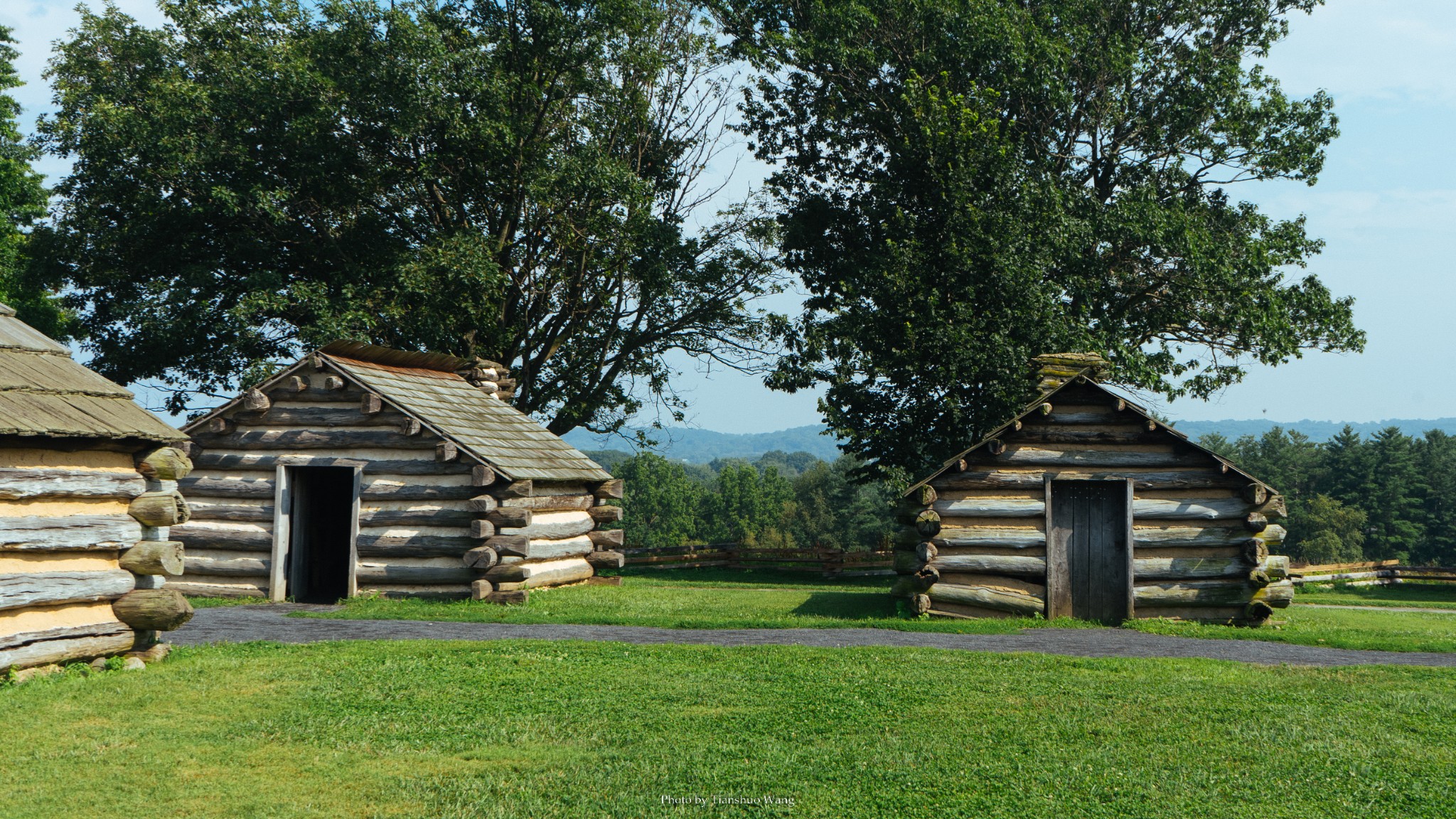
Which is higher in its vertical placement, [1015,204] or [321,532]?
[1015,204]

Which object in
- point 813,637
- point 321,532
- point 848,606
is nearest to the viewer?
point 813,637

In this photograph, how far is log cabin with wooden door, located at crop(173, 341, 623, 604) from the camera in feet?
57.1

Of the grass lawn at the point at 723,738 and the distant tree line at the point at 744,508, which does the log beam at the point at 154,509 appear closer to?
the grass lawn at the point at 723,738

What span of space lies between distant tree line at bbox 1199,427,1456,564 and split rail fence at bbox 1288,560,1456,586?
136 feet

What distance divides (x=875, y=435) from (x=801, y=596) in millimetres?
6564

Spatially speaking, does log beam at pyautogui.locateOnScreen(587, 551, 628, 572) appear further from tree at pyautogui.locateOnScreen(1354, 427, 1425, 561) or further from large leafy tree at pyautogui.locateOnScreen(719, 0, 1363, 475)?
tree at pyautogui.locateOnScreen(1354, 427, 1425, 561)

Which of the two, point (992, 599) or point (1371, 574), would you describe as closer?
point (992, 599)

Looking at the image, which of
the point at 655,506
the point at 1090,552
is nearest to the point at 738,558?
the point at 1090,552

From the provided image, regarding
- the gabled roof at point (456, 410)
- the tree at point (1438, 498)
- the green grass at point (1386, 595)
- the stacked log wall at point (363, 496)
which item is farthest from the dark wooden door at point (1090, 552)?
the tree at point (1438, 498)

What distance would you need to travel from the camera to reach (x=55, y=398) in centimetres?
992

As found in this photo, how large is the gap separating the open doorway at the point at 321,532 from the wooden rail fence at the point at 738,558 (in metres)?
13.8

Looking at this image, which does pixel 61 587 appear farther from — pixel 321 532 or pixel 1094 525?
pixel 1094 525

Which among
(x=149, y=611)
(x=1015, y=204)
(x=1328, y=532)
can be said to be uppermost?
(x=1015, y=204)

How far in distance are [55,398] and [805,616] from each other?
10206 mm
